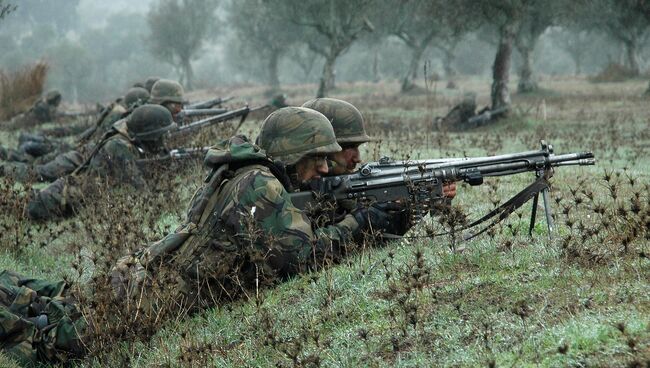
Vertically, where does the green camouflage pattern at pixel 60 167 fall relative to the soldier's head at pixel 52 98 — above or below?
below

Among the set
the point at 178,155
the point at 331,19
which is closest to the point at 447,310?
the point at 178,155

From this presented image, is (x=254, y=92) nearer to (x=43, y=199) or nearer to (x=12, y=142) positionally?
(x=12, y=142)

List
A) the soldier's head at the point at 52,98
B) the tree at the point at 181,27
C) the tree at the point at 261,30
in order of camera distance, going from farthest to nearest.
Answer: the tree at the point at 181,27, the tree at the point at 261,30, the soldier's head at the point at 52,98

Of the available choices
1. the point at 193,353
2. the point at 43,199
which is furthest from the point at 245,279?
the point at 43,199

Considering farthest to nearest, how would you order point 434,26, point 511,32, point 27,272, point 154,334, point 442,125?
point 434,26 < point 511,32 < point 442,125 < point 27,272 < point 154,334

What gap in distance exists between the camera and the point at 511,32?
22.7 metres

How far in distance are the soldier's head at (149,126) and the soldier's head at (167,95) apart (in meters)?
2.66

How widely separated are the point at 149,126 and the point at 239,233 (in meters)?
5.86

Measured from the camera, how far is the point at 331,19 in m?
33.6

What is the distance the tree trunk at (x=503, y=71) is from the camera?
73.4 ft

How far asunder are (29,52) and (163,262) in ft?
304

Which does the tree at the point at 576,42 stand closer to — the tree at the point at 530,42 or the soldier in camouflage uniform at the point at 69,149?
the tree at the point at 530,42

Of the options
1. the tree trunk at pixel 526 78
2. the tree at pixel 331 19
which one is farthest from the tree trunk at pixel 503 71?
the tree trunk at pixel 526 78

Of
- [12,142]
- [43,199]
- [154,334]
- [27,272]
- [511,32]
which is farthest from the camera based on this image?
[511,32]
